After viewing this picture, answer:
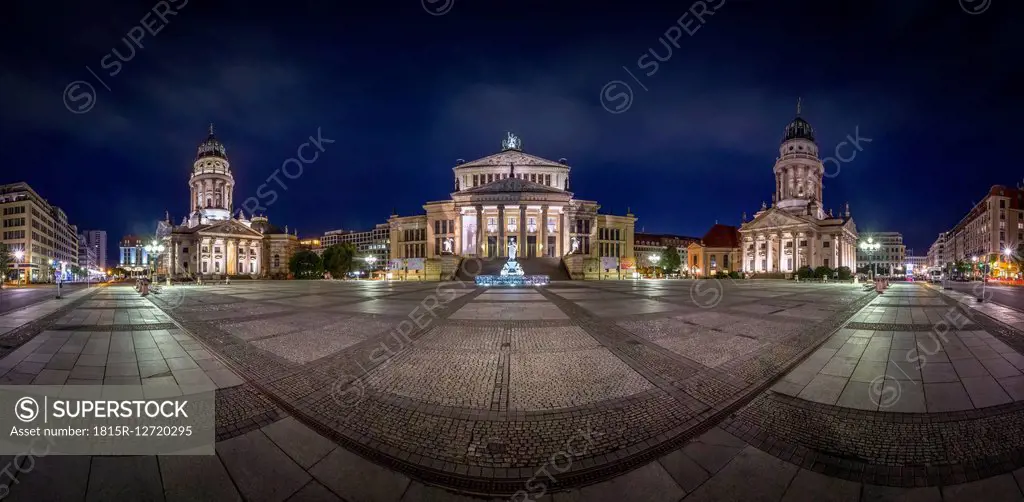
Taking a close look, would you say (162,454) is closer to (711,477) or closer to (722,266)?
(711,477)

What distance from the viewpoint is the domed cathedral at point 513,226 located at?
58094mm

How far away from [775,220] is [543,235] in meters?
50.7

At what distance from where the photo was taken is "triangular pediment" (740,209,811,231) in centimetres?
8109

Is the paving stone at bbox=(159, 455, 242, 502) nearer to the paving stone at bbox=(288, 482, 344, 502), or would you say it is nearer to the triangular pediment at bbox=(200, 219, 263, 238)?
the paving stone at bbox=(288, 482, 344, 502)

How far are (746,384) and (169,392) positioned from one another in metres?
8.60

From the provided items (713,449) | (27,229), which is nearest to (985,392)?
(713,449)

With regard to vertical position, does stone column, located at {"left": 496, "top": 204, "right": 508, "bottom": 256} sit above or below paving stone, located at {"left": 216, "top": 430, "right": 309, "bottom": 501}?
above

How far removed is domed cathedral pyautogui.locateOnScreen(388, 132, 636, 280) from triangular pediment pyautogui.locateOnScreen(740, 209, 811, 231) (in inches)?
1033

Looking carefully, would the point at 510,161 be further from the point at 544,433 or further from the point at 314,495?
the point at 314,495

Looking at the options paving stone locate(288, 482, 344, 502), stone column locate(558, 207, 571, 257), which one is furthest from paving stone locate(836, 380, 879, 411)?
stone column locate(558, 207, 571, 257)

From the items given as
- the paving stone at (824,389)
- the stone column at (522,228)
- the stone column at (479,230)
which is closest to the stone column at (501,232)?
the stone column at (522,228)

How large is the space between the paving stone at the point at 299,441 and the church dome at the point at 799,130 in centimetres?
11463

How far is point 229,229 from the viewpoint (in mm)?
91750

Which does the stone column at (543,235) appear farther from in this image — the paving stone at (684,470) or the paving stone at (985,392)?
the paving stone at (684,470)
